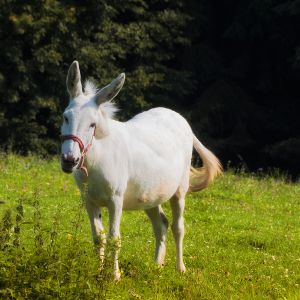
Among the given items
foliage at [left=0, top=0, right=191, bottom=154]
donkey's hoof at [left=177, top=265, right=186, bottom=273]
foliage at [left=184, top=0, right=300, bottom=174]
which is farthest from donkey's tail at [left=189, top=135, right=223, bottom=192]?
foliage at [left=184, top=0, right=300, bottom=174]

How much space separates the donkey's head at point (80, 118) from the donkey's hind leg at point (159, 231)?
5.08ft

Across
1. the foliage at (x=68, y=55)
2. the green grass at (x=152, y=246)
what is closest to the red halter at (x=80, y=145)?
the green grass at (x=152, y=246)

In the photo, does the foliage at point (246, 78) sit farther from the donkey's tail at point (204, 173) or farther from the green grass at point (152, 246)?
the donkey's tail at point (204, 173)

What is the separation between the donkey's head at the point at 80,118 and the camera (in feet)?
22.4

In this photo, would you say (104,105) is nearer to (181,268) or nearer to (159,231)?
(159,231)

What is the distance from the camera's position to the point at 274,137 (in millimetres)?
30312

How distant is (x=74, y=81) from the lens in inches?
288

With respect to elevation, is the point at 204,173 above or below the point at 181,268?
above

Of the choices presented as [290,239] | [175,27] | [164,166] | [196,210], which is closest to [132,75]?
[175,27]

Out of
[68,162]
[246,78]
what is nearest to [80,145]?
[68,162]

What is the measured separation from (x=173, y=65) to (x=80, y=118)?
25.7 m

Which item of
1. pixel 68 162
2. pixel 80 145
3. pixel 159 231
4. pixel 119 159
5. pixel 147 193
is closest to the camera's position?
pixel 68 162

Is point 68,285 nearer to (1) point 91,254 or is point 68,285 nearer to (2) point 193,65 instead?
(1) point 91,254

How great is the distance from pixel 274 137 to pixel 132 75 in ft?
19.3
